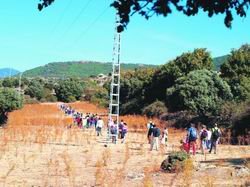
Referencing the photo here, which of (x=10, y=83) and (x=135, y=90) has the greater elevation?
(x=10, y=83)

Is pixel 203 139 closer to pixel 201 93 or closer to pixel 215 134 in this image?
pixel 215 134

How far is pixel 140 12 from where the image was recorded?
17.9 feet

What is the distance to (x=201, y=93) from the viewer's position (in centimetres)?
5119

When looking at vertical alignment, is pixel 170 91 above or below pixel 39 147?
above

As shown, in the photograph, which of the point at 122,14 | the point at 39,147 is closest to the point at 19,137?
the point at 39,147

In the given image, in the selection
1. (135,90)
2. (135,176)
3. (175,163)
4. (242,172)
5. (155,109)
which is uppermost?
(135,90)

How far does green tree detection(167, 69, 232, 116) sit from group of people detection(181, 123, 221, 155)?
20.4 m

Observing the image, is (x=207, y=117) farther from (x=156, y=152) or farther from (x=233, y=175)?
(x=233, y=175)

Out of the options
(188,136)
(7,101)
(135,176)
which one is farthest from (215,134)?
(7,101)

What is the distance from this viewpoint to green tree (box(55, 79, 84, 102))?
368 ft

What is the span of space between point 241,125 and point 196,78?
38.9 ft

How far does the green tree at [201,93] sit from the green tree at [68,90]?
5954 centimetres

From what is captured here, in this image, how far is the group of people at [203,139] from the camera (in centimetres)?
2630

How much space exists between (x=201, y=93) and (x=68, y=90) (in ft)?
211
